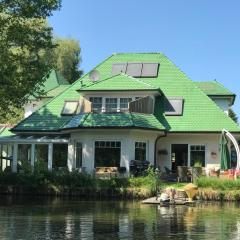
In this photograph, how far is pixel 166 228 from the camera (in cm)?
1734

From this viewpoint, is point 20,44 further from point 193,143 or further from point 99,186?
point 193,143

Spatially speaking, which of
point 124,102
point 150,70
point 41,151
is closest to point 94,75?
point 150,70

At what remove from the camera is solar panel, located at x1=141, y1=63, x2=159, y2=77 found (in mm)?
38081

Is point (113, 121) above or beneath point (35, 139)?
above

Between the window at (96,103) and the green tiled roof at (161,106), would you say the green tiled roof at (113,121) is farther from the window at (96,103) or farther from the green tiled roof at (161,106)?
the window at (96,103)

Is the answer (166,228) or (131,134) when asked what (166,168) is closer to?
(131,134)

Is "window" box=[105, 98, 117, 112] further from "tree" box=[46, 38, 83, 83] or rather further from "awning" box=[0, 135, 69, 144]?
"tree" box=[46, 38, 83, 83]

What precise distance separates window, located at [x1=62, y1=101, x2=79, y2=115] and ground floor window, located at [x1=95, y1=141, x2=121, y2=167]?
13.5 ft

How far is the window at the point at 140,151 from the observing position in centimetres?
3312

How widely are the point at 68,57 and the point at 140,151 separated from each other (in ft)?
102

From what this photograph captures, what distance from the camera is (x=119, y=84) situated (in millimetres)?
34875

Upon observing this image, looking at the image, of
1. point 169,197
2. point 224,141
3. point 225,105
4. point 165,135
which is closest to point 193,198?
point 169,197

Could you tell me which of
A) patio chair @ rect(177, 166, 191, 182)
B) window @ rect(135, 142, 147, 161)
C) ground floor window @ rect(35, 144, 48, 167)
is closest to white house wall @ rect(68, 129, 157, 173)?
window @ rect(135, 142, 147, 161)

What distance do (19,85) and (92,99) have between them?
7242 millimetres
